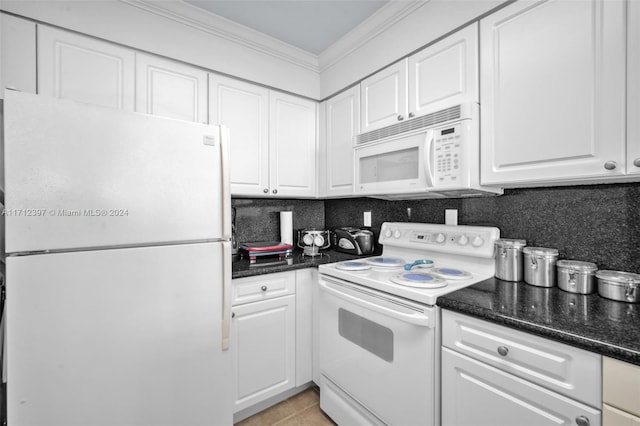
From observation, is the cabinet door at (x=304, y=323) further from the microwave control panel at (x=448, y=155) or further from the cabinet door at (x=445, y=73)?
the cabinet door at (x=445, y=73)

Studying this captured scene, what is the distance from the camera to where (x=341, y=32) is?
2008 millimetres

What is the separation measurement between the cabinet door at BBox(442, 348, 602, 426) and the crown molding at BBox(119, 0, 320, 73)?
2184 millimetres

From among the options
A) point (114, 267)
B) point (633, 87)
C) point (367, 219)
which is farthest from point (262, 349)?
point (633, 87)

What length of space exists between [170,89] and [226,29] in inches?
22.9

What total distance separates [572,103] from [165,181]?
1.69m

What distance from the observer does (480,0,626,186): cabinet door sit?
39.4 inches

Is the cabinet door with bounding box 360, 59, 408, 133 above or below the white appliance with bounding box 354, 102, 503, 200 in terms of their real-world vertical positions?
above

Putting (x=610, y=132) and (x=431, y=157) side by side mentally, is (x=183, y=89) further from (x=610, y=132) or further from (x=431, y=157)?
(x=610, y=132)

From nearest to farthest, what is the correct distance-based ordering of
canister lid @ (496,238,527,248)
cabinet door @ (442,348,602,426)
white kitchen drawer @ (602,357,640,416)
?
1. white kitchen drawer @ (602,357,640,416)
2. cabinet door @ (442,348,602,426)
3. canister lid @ (496,238,527,248)

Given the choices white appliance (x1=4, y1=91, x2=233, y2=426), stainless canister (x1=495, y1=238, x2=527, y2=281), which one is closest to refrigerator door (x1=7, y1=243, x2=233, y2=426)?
white appliance (x1=4, y1=91, x2=233, y2=426)

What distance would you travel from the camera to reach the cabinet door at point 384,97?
1698 millimetres

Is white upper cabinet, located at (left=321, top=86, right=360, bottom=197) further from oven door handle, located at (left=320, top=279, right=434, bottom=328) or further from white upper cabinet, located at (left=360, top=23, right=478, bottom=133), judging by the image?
oven door handle, located at (left=320, top=279, right=434, bottom=328)

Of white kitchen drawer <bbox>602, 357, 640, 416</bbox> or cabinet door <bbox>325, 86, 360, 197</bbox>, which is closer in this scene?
white kitchen drawer <bbox>602, 357, 640, 416</bbox>

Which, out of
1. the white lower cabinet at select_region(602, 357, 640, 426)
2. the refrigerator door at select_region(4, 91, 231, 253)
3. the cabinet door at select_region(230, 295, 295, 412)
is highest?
the refrigerator door at select_region(4, 91, 231, 253)
